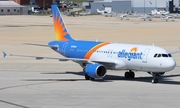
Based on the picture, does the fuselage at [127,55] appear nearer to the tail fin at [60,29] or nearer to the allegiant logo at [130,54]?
the allegiant logo at [130,54]

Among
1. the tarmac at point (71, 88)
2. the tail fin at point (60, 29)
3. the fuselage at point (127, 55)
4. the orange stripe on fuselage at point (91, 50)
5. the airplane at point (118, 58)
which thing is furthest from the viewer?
the tail fin at point (60, 29)

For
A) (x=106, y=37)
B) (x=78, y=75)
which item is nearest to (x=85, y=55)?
(x=78, y=75)

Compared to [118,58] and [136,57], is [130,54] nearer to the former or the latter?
[136,57]

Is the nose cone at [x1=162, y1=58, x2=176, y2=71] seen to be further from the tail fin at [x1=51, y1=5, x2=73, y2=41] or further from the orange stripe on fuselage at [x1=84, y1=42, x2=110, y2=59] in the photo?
the tail fin at [x1=51, y1=5, x2=73, y2=41]

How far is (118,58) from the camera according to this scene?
43781 millimetres

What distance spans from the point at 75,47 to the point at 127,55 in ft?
21.9

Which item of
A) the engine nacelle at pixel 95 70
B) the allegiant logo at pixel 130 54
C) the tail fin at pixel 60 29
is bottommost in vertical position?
the engine nacelle at pixel 95 70

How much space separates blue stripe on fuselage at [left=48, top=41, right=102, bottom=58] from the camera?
154 ft

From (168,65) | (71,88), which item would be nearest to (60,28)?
(71,88)

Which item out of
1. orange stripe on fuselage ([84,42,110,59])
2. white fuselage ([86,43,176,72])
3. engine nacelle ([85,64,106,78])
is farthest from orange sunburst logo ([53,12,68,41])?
engine nacelle ([85,64,106,78])

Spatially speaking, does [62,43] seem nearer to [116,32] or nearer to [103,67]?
[103,67]

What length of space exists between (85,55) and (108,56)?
2.76 metres

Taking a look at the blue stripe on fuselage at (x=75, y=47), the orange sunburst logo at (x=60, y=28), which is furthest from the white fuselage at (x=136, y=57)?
the orange sunburst logo at (x=60, y=28)

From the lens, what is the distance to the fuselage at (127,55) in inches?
1617
